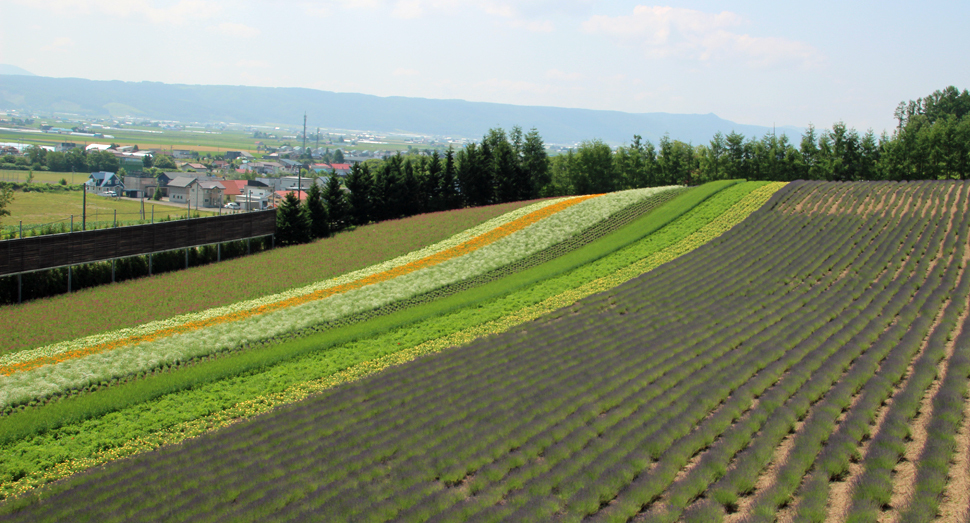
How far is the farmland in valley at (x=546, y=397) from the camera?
1023 centimetres

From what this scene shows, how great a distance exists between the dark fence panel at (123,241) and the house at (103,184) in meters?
57.0

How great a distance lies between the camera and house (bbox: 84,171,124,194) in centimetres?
9450

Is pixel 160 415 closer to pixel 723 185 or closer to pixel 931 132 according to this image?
pixel 723 185

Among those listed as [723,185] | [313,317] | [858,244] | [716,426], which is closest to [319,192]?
[313,317]

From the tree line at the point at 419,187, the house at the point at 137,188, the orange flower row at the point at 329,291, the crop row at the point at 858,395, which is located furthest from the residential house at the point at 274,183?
the crop row at the point at 858,395

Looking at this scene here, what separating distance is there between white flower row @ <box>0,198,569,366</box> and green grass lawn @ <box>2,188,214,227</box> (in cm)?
2873

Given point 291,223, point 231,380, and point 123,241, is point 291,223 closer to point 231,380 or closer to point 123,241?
point 123,241

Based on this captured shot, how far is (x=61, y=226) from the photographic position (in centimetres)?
3719

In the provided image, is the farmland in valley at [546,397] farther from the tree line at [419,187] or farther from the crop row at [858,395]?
the tree line at [419,187]

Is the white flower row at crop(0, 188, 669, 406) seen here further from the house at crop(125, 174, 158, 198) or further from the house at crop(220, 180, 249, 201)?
the house at crop(125, 174, 158, 198)

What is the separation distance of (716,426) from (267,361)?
1676 centimetres

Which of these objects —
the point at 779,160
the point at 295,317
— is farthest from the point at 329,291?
the point at 779,160

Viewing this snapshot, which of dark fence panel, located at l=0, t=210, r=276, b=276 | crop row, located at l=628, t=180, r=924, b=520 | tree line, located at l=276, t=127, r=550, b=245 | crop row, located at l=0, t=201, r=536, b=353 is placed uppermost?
tree line, located at l=276, t=127, r=550, b=245

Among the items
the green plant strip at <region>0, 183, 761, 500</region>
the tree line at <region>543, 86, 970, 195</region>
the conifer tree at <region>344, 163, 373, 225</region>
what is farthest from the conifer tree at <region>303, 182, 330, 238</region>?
the tree line at <region>543, 86, 970, 195</region>
